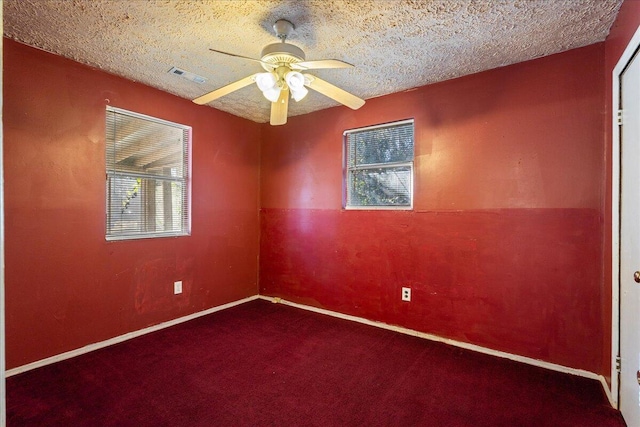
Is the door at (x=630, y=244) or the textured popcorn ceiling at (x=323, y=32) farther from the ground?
the textured popcorn ceiling at (x=323, y=32)

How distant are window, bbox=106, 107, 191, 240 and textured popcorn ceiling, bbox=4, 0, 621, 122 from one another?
0.49 metres

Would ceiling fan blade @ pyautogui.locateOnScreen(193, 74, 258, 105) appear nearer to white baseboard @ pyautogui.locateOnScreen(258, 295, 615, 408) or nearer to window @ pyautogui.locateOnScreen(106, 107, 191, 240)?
window @ pyautogui.locateOnScreen(106, 107, 191, 240)

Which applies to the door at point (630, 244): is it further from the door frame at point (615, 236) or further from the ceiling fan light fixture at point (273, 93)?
the ceiling fan light fixture at point (273, 93)

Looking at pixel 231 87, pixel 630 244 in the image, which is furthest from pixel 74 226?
→ pixel 630 244

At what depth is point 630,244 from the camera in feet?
5.97

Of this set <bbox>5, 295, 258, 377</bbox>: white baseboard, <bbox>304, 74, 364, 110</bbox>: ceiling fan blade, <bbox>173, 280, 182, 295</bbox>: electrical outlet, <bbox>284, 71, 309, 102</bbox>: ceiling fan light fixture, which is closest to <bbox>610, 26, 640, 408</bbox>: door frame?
<bbox>304, 74, 364, 110</bbox>: ceiling fan blade

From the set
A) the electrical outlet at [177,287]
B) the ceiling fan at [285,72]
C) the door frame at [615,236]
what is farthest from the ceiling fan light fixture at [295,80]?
the electrical outlet at [177,287]

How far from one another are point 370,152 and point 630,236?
84.9 inches

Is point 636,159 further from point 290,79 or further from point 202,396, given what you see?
point 202,396

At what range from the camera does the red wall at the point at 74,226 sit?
2.32 meters

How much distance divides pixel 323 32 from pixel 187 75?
136cm

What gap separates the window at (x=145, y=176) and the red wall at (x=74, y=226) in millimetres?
83

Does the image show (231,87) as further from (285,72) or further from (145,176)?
(145,176)

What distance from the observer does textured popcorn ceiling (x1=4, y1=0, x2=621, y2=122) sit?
74.5 inches
